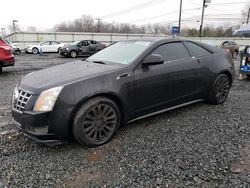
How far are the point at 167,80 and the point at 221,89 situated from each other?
1.71 m

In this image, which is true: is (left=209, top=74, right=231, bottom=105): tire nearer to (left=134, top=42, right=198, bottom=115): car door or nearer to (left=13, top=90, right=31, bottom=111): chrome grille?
(left=134, top=42, right=198, bottom=115): car door

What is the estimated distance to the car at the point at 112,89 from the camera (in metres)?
2.79

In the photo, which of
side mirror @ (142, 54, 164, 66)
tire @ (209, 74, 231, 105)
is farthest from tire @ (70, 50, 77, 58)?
side mirror @ (142, 54, 164, 66)

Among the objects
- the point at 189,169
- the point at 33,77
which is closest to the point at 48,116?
the point at 33,77

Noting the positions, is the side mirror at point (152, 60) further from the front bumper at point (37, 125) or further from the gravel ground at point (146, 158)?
the front bumper at point (37, 125)

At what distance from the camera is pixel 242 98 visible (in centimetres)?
549

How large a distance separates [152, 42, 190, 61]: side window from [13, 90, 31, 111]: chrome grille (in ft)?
6.64

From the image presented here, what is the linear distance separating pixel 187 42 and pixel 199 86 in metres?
0.87

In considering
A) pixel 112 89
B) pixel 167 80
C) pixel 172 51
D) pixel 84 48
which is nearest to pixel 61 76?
pixel 112 89

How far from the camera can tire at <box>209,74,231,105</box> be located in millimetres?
4613

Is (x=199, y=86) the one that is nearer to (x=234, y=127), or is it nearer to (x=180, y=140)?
(x=234, y=127)

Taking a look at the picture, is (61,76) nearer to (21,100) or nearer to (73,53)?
(21,100)

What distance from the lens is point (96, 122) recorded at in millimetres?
3104

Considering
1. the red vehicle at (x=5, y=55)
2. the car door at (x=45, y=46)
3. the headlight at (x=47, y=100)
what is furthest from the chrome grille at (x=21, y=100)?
the car door at (x=45, y=46)
